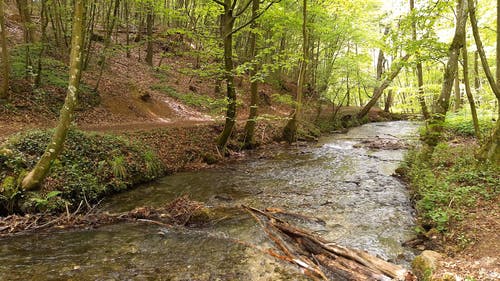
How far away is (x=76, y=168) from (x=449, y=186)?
9.76 metres

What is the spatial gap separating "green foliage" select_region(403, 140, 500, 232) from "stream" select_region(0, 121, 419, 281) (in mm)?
518

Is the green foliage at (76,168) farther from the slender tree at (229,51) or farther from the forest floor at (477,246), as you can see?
the forest floor at (477,246)

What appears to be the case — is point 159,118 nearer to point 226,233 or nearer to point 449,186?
point 226,233

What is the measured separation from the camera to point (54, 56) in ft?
53.6

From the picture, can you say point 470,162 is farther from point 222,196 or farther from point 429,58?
point 222,196

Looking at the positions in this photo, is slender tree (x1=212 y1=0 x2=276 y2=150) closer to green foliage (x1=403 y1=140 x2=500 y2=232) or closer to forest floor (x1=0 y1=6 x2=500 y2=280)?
forest floor (x1=0 y1=6 x2=500 y2=280)

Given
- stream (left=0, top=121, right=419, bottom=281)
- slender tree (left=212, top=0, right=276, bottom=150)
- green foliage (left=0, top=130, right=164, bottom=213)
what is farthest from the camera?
slender tree (left=212, top=0, right=276, bottom=150)

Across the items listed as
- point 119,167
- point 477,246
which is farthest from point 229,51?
point 477,246

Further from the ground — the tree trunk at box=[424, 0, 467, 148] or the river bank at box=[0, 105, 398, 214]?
the tree trunk at box=[424, 0, 467, 148]

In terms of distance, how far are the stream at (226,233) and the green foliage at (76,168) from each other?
58 cm

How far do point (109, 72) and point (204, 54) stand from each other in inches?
Answer: 331

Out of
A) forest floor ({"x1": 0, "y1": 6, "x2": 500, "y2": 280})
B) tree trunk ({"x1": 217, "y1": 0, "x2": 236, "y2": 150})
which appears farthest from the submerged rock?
tree trunk ({"x1": 217, "y1": 0, "x2": 236, "y2": 150})

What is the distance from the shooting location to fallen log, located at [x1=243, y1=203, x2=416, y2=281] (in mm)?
4766

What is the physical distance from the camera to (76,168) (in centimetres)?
832
